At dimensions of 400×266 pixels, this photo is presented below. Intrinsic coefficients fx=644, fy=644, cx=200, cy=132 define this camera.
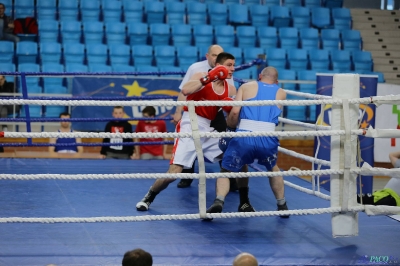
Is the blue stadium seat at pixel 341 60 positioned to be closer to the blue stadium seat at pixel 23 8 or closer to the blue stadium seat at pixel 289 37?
the blue stadium seat at pixel 289 37

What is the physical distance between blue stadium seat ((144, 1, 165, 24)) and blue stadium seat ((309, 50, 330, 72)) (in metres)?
2.81

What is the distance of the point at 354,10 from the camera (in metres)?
13.3

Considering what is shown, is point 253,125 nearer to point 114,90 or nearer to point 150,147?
point 150,147

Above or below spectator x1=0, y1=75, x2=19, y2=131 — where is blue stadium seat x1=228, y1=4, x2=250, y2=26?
above

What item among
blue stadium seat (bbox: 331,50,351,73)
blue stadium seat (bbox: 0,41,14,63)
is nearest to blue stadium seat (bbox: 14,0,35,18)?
blue stadium seat (bbox: 0,41,14,63)

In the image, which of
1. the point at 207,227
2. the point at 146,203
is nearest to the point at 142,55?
the point at 146,203

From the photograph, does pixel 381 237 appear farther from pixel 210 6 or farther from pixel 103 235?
pixel 210 6

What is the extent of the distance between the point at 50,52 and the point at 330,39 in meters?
5.24

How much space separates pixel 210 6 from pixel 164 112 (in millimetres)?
4035

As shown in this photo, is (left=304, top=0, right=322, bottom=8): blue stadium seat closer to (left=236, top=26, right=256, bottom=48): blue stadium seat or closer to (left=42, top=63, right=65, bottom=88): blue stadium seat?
(left=236, top=26, right=256, bottom=48): blue stadium seat

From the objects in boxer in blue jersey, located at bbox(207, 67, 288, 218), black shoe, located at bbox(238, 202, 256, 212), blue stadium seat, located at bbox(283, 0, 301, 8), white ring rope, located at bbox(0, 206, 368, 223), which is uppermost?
blue stadium seat, located at bbox(283, 0, 301, 8)

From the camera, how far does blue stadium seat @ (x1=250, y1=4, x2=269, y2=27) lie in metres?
12.3

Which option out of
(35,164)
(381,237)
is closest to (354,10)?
(35,164)

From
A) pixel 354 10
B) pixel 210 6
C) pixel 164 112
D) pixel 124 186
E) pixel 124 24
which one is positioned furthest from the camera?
pixel 354 10
